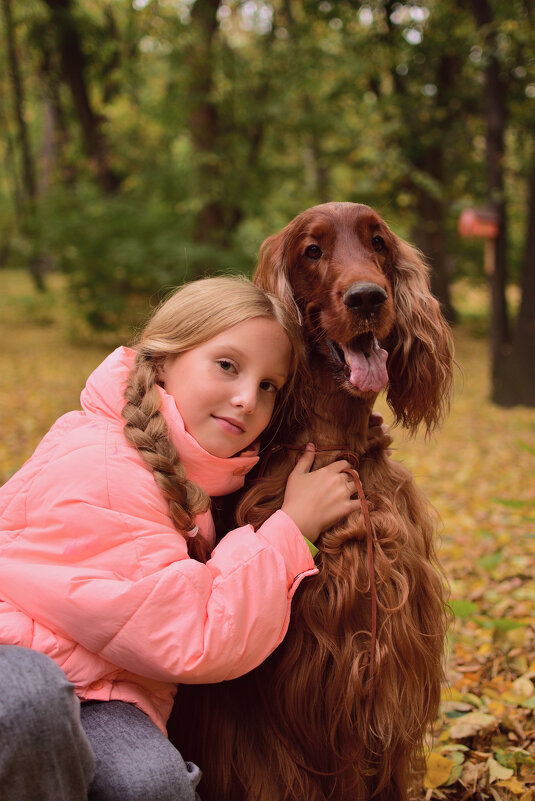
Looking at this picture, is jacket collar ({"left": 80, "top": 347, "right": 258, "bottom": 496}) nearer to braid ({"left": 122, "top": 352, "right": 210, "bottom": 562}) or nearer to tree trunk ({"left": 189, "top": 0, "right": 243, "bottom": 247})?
braid ({"left": 122, "top": 352, "right": 210, "bottom": 562})

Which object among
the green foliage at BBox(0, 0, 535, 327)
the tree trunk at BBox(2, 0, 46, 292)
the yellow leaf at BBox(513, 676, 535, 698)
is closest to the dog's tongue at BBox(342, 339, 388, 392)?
the yellow leaf at BBox(513, 676, 535, 698)

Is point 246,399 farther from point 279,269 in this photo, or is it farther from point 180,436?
point 279,269

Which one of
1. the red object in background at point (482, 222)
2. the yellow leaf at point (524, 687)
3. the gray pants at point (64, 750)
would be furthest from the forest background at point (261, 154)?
the gray pants at point (64, 750)

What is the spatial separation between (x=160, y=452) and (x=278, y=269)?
592 millimetres

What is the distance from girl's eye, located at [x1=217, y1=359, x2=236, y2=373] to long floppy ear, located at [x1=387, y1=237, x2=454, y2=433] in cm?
43

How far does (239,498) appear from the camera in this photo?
1949mm

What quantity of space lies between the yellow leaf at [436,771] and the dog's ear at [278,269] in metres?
1.47

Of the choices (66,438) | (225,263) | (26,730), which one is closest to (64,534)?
(66,438)

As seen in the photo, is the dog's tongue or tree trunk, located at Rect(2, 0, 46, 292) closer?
the dog's tongue

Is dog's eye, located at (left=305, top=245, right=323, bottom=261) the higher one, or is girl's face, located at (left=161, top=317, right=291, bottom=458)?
dog's eye, located at (left=305, top=245, right=323, bottom=261)

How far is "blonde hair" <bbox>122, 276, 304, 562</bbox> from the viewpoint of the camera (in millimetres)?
1720

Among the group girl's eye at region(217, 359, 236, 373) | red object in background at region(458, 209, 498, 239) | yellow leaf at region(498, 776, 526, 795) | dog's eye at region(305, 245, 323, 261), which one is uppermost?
dog's eye at region(305, 245, 323, 261)

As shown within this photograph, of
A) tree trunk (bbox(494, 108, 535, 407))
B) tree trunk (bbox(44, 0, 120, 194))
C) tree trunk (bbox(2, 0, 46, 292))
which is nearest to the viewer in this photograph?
tree trunk (bbox(494, 108, 535, 407))

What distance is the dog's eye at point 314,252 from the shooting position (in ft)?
6.27
